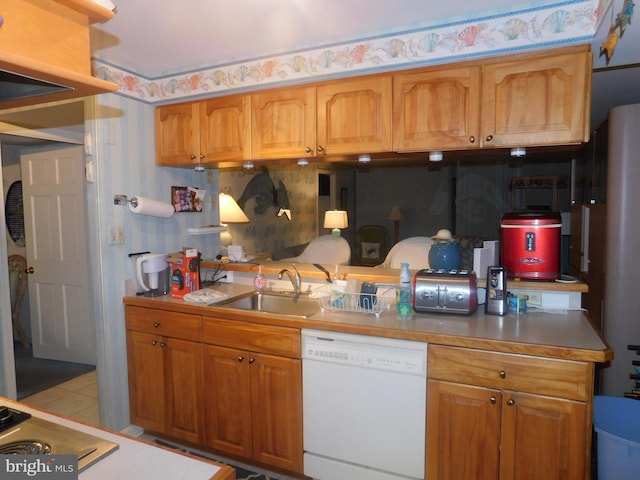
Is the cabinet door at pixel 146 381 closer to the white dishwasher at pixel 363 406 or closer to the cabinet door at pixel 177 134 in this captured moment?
the white dishwasher at pixel 363 406

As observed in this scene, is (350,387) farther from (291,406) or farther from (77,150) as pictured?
(77,150)

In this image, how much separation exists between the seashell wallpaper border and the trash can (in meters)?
1.67

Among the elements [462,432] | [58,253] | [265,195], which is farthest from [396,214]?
[462,432]

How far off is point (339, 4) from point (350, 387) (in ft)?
5.64

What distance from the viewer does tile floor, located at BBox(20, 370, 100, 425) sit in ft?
9.55

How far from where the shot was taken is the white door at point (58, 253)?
3.67 meters

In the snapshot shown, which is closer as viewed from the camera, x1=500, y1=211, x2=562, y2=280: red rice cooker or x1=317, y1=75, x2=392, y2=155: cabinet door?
x1=500, y1=211, x2=562, y2=280: red rice cooker

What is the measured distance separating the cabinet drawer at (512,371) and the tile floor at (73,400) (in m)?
2.36

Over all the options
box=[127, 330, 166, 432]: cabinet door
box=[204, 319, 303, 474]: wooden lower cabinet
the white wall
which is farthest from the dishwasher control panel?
the white wall

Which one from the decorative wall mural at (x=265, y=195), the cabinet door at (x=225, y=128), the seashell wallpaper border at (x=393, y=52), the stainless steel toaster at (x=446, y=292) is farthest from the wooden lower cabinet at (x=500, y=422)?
the decorative wall mural at (x=265, y=195)

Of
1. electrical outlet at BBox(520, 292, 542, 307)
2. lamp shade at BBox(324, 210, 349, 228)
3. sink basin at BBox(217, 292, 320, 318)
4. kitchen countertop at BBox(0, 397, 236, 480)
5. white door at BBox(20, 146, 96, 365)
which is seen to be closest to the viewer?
kitchen countertop at BBox(0, 397, 236, 480)

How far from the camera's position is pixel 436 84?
206cm

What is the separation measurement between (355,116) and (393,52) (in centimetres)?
36

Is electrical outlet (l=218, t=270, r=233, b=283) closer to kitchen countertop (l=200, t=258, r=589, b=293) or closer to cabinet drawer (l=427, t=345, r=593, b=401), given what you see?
kitchen countertop (l=200, t=258, r=589, b=293)
